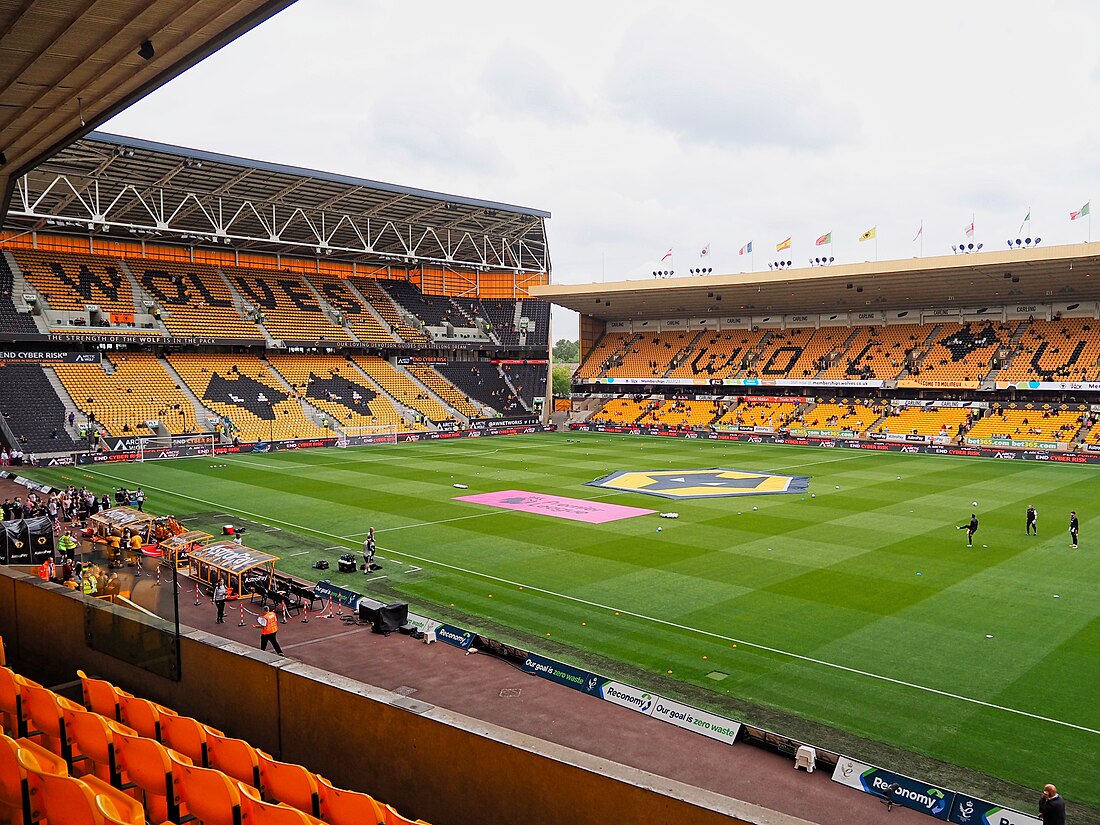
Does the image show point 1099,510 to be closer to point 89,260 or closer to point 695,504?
point 695,504

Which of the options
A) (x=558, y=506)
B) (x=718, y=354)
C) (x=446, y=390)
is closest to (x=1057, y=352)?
(x=718, y=354)

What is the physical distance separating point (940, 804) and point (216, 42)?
12885 mm

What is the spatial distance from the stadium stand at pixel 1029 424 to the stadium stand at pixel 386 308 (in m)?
45.6

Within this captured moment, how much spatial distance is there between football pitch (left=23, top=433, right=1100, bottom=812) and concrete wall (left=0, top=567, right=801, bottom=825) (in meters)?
7.42

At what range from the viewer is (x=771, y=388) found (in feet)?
240

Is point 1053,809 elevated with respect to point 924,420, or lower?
lower

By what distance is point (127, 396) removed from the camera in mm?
55094

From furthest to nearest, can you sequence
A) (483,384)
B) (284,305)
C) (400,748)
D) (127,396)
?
(483,384), (284,305), (127,396), (400,748)

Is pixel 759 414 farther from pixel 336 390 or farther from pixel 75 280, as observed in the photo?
pixel 75 280

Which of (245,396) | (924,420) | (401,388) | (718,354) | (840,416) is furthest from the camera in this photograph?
(718,354)

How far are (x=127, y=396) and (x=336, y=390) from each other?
15.8 metres

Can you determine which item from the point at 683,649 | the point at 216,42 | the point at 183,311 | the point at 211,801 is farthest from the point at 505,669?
the point at 183,311

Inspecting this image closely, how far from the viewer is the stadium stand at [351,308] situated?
72125 millimetres

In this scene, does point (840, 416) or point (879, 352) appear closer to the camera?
point (840, 416)
